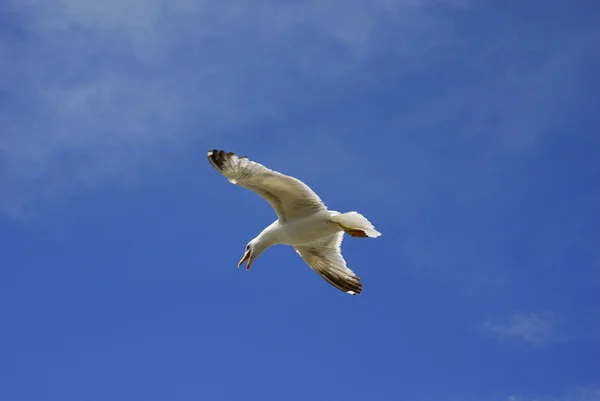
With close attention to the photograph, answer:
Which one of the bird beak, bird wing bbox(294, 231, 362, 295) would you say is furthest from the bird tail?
the bird beak

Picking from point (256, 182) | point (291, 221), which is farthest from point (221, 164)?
point (291, 221)

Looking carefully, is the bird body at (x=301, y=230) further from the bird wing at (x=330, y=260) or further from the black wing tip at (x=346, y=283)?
the black wing tip at (x=346, y=283)

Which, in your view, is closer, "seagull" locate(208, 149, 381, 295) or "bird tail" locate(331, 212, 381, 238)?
"seagull" locate(208, 149, 381, 295)

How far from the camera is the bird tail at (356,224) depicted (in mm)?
13203

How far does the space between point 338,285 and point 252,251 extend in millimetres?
1756

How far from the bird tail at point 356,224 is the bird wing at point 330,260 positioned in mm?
1528

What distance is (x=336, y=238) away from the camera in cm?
1500

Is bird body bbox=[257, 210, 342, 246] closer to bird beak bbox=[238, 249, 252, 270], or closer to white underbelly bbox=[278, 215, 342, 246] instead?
white underbelly bbox=[278, 215, 342, 246]

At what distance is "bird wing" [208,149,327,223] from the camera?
13.0 metres

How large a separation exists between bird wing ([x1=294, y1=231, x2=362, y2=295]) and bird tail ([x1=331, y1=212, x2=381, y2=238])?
60.1 inches

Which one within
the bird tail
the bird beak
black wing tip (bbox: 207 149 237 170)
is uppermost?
black wing tip (bbox: 207 149 237 170)

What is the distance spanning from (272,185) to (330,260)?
231 centimetres

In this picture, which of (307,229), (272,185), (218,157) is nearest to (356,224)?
(307,229)

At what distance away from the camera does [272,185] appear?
43.9ft
